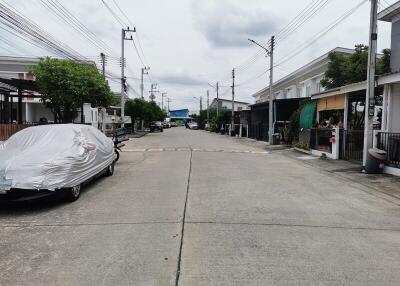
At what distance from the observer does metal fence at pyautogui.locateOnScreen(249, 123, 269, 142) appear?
3740 cm

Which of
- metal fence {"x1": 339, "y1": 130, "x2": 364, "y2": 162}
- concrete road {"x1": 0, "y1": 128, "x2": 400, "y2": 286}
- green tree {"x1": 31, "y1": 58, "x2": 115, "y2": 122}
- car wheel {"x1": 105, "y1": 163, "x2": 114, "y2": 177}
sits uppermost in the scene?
green tree {"x1": 31, "y1": 58, "x2": 115, "y2": 122}

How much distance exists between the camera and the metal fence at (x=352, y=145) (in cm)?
1770

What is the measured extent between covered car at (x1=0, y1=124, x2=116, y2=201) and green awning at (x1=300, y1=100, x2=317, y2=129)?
50.8 feet

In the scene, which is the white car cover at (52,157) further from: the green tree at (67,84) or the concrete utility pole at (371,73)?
the green tree at (67,84)

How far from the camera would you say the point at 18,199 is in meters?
7.71

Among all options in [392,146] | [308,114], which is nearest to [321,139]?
[308,114]

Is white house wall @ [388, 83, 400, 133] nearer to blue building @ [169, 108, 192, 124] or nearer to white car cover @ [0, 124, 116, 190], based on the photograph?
white car cover @ [0, 124, 116, 190]

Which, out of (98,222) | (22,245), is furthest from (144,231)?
(22,245)

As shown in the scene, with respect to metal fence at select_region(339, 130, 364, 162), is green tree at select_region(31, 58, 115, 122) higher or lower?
higher

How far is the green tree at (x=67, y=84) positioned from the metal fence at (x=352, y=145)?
11948 mm

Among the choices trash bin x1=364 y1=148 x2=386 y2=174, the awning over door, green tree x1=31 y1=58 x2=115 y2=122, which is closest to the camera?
trash bin x1=364 y1=148 x2=386 y2=174

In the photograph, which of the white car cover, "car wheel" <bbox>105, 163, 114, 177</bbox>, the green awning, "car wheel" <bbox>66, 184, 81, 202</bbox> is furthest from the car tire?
the green awning

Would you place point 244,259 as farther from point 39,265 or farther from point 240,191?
point 240,191

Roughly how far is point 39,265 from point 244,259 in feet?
8.06
